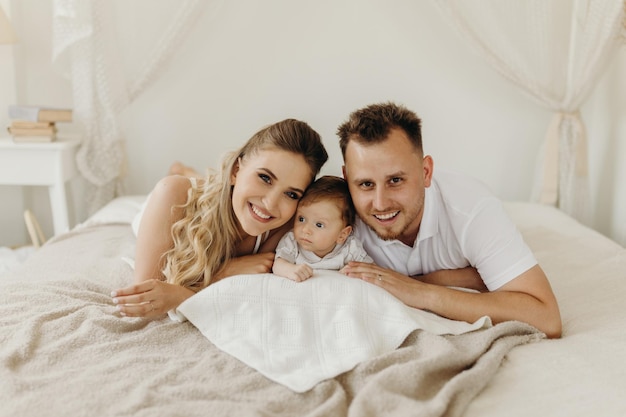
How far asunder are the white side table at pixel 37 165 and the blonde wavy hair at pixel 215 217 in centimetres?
102

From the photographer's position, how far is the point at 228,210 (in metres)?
1.90

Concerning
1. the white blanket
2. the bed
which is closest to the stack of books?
the bed

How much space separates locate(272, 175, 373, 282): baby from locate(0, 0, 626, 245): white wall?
1.23 m

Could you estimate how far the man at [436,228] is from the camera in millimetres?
1666

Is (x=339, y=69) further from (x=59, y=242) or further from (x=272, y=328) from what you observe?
(x=272, y=328)

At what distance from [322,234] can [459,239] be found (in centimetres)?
38

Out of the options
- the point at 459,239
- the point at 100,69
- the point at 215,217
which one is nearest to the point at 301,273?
the point at 215,217

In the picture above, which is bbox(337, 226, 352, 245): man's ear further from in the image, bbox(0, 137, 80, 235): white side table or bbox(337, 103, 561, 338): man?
bbox(0, 137, 80, 235): white side table

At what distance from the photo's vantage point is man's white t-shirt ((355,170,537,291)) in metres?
1.72

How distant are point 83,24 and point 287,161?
50.8 inches

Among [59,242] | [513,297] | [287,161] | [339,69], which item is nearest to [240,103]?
[339,69]

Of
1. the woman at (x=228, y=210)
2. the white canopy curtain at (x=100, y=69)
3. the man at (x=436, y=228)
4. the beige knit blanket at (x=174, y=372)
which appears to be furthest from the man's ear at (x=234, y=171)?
the white canopy curtain at (x=100, y=69)

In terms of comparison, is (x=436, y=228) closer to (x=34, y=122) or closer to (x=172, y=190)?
(x=172, y=190)

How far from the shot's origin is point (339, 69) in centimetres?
306
